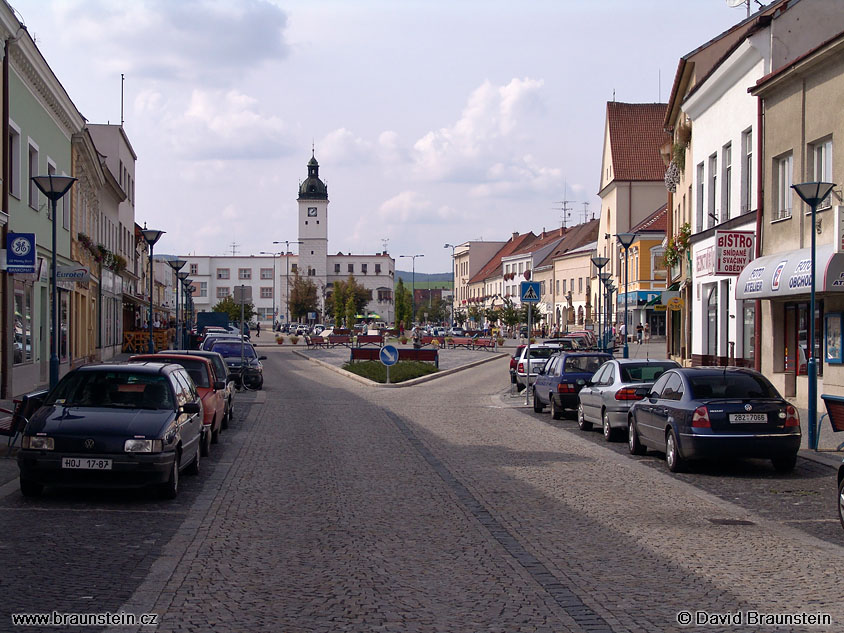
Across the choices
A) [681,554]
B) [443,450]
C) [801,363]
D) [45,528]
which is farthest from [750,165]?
[45,528]

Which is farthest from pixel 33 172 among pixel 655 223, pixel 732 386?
pixel 655 223

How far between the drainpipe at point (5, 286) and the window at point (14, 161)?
74 cm

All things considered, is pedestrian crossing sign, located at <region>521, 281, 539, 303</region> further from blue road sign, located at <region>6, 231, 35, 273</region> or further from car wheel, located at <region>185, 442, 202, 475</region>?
car wheel, located at <region>185, 442, 202, 475</region>

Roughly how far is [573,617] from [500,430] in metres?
12.9

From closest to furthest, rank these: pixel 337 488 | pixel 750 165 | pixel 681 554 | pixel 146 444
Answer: pixel 681 554
pixel 146 444
pixel 337 488
pixel 750 165

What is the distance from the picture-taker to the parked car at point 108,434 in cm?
1020

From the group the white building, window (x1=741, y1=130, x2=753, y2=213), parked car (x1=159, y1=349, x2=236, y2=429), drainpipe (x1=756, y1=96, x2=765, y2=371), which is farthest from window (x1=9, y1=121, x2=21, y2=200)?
the white building

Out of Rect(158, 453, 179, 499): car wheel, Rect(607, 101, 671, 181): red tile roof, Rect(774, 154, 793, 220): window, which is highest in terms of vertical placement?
Rect(607, 101, 671, 181): red tile roof

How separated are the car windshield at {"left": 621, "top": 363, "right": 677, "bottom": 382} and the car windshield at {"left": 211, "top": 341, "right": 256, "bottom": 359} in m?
16.4

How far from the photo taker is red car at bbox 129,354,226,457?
15628 mm

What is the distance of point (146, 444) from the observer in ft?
33.9

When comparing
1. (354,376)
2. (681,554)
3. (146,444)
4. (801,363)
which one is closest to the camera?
(681,554)

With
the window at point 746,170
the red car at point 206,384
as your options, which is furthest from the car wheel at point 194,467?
the window at point 746,170

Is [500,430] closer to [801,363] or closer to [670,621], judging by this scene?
[801,363]
